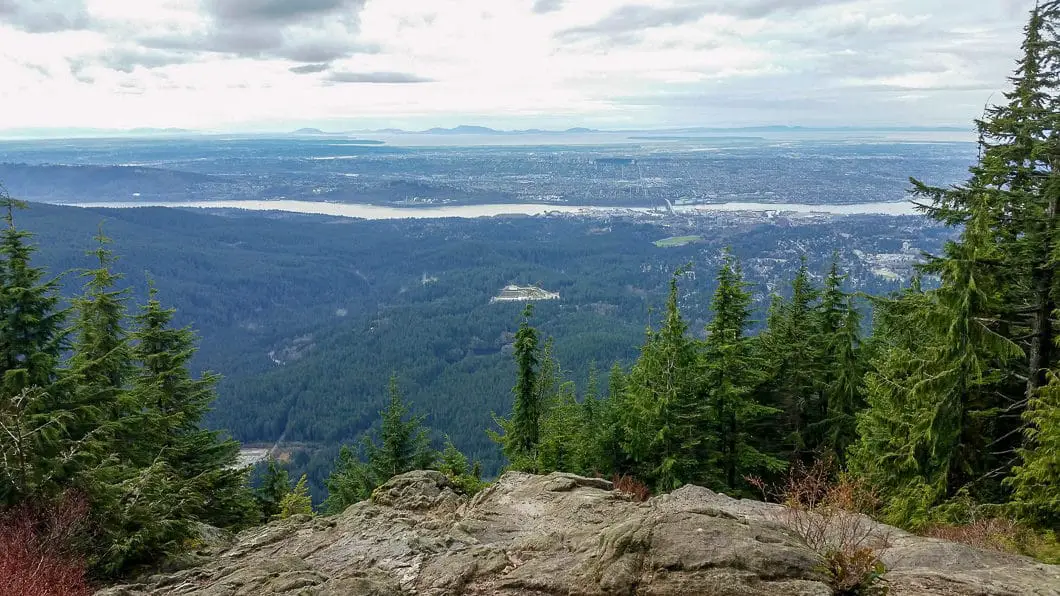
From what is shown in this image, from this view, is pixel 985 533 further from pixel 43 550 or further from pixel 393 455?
pixel 393 455

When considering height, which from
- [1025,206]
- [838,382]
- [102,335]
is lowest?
[838,382]

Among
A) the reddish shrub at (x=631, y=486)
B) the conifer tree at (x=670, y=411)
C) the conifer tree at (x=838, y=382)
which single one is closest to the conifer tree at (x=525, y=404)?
the conifer tree at (x=670, y=411)

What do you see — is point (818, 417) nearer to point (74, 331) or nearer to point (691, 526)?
point (691, 526)

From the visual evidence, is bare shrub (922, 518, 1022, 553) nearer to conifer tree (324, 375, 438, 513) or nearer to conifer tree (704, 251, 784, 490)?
conifer tree (704, 251, 784, 490)

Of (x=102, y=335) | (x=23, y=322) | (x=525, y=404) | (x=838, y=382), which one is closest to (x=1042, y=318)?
(x=838, y=382)

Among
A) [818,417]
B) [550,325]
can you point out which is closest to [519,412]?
[818,417]

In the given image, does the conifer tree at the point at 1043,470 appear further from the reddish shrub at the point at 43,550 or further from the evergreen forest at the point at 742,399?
the reddish shrub at the point at 43,550
